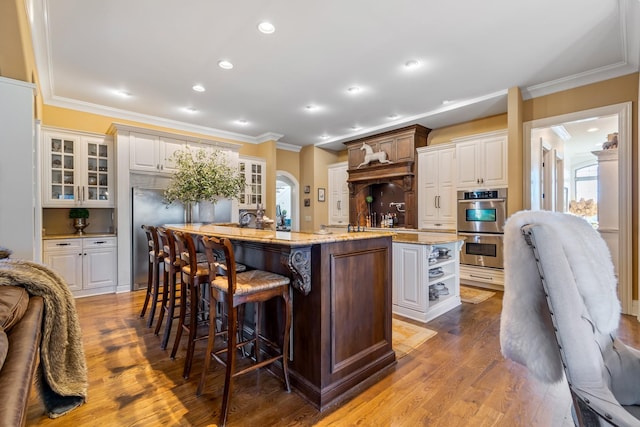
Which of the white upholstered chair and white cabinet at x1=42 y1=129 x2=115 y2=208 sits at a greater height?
white cabinet at x1=42 y1=129 x2=115 y2=208

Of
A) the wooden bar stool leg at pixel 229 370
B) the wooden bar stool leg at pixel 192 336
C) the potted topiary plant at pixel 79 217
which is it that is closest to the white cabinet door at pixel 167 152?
the potted topiary plant at pixel 79 217

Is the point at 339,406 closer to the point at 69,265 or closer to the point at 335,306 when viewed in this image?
the point at 335,306

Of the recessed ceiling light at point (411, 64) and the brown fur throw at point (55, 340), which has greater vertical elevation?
the recessed ceiling light at point (411, 64)

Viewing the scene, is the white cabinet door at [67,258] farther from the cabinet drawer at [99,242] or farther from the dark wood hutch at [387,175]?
the dark wood hutch at [387,175]

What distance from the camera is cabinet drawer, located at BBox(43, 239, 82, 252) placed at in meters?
3.96

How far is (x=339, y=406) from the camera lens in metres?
1.84

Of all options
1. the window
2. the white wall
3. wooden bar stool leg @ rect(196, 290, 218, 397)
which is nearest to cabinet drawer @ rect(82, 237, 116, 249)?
the white wall

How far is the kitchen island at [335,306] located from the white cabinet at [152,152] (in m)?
3.44

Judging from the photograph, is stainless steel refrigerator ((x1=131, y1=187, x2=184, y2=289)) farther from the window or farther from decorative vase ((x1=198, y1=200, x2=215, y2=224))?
the window

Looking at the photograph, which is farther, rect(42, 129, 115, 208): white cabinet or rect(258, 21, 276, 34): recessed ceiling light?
rect(42, 129, 115, 208): white cabinet

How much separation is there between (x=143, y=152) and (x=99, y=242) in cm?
150

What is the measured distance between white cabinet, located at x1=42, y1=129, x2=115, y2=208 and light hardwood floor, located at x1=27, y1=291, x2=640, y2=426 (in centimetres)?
259

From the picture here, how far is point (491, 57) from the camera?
335 cm

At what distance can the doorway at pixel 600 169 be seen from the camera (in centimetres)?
348
